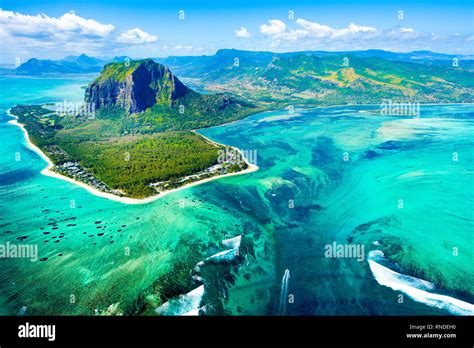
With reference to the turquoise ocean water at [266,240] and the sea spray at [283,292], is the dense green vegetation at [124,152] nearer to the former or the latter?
the turquoise ocean water at [266,240]

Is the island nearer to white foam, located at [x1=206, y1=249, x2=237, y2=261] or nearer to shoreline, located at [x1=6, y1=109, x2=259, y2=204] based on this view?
shoreline, located at [x1=6, y1=109, x2=259, y2=204]

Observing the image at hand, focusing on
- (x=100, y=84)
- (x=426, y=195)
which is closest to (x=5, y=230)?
(x=426, y=195)

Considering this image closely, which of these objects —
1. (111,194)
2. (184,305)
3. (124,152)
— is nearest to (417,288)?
(184,305)

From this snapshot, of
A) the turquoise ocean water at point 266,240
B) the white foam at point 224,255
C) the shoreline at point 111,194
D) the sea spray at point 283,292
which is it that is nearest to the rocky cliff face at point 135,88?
the shoreline at point 111,194

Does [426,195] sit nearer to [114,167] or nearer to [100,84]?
[114,167]

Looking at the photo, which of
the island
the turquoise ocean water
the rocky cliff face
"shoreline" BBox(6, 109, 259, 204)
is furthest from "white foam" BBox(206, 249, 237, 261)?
the rocky cliff face
